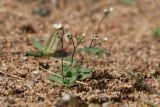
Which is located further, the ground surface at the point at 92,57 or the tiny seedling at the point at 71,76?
the tiny seedling at the point at 71,76

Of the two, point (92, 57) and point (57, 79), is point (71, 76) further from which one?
point (92, 57)

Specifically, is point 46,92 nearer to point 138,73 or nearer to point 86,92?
point 86,92

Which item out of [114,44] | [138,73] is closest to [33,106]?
[138,73]

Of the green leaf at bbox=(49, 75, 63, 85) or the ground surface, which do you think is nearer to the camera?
the ground surface

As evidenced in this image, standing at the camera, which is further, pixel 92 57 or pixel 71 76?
pixel 92 57

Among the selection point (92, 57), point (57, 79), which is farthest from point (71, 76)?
point (92, 57)

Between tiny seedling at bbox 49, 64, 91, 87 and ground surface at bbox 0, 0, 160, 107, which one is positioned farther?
tiny seedling at bbox 49, 64, 91, 87

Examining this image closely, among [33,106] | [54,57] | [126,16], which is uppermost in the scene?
[126,16]

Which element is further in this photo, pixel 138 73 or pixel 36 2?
pixel 36 2
